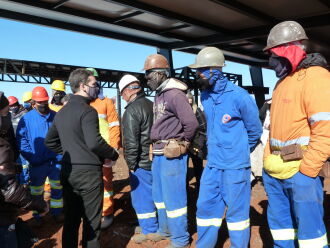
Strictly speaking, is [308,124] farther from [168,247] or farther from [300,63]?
[168,247]

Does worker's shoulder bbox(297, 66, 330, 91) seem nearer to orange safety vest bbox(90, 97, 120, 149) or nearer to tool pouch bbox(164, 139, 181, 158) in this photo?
tool pouch bbox(164, 139, 181, 158)

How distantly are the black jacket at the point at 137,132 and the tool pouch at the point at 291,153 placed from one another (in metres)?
1.99

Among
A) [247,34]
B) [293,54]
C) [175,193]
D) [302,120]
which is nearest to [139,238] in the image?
[175,193]

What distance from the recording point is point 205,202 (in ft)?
11.4

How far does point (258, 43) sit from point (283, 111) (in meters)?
11.2

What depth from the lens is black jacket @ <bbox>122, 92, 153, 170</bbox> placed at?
14.0 feet

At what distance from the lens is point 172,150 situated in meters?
3.81

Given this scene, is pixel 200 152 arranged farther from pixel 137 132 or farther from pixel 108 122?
pixel 108 122

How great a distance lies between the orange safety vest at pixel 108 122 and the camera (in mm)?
5109

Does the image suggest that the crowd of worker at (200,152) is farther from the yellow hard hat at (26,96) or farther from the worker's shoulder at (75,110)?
the yellow hard hat at (26,96)

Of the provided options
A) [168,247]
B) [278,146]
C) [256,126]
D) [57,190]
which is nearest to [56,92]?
[57,190]

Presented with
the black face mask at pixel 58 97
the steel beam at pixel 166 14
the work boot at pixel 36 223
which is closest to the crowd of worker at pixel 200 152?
the work boot at pixel 36 223

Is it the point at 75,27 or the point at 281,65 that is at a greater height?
the point at 75,27

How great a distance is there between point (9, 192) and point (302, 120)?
2.35 meters
